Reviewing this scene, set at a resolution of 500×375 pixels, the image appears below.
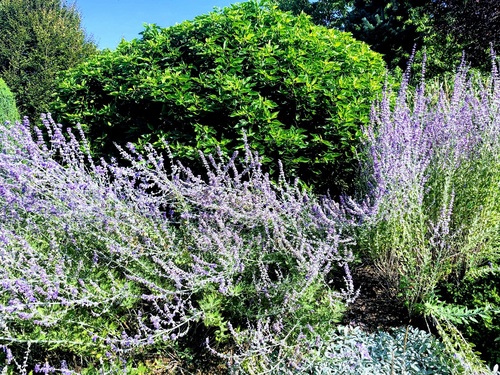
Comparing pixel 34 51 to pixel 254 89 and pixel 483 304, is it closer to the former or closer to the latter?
pixel 254 89

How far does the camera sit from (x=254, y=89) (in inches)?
152

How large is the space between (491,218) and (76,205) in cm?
263

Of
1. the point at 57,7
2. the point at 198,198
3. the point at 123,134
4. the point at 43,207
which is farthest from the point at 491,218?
the point at 57,7

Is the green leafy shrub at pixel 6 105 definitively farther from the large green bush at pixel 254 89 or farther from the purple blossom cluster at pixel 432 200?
the purple blossom cluster at pixel 432 200

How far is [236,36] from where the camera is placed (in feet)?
12.6

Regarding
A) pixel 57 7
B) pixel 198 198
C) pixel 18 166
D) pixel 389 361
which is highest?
pixel 57 7

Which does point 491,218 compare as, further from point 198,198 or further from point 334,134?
point 198,198

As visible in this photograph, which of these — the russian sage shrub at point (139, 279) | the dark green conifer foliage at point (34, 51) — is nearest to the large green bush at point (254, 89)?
the russian sage shrub at point (139, 279)

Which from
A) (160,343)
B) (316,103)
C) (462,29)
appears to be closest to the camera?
(160,343)

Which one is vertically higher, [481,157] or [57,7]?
[57,7]

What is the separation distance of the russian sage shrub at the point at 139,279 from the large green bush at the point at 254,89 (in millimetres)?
944

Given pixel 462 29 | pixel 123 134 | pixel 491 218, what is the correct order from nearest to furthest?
pixel 491 218
pixel 123 134
pixel 462 29

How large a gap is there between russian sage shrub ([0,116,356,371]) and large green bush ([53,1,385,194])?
944 mm

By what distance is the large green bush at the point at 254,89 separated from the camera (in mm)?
3723
